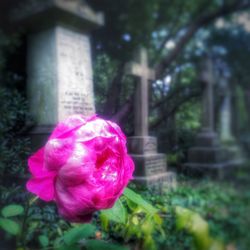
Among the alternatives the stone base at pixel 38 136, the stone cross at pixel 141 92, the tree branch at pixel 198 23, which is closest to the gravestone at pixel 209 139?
the tree branch at pixel 198 23

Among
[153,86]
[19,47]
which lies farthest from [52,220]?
[19,47]

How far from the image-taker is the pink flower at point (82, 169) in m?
0.45

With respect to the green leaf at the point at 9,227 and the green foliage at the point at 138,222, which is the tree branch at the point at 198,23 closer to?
the green foliage at the point at 138,222

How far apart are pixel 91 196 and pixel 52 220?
64cm

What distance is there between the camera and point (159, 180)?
119 centimetres

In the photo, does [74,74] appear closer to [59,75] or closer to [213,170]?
[59,75]

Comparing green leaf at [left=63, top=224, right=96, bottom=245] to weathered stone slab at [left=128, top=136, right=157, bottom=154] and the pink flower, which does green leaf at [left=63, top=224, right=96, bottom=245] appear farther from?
weathered stone slab at [left=128, top=136, right=157, bottom=154]

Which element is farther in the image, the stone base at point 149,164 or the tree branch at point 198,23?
the tree branch at point 198,23

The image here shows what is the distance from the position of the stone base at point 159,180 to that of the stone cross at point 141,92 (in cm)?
17

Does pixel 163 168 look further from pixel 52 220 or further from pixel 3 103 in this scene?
pixel 3 103

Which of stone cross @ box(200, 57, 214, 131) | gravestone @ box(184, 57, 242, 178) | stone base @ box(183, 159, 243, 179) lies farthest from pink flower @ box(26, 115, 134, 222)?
stone cross @ box(200, 57, 214, 131)

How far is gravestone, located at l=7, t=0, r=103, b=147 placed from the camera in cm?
116

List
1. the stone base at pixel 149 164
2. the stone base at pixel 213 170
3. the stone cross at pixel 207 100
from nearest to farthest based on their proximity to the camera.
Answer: the stone base at pixel 149 164, the stone base at pixel 213 170, the stone cross at pixel 207 100

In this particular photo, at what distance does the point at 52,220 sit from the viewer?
1.03 meters
